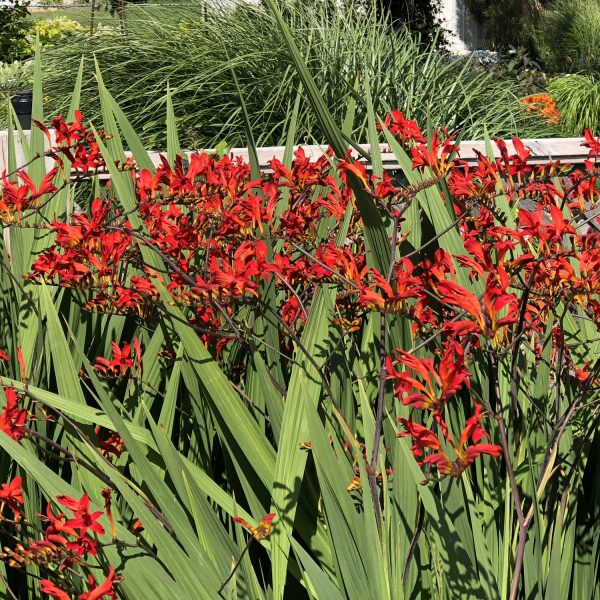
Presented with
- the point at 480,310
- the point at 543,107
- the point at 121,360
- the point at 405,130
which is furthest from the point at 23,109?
the point at 543,107

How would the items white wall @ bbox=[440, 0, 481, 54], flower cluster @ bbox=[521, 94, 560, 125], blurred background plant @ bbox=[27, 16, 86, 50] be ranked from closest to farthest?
1. flower cluster @ bbox=[521, 94, 560, 125]
2. blurred background plant @ bbox=[27, 16, 86, 50]
3. white wall @ bbox=[440, 0, 481, 54]

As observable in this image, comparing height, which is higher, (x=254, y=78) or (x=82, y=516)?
(x=254, y=78)

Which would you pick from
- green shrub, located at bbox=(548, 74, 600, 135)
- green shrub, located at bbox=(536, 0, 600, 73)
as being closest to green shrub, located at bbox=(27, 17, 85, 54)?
green shrub, located at bbox=(548, 74, 600, 135)

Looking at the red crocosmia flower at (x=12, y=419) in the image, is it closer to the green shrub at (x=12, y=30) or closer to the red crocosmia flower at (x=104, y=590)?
the red crocosmia flower at (x=104, y=590)

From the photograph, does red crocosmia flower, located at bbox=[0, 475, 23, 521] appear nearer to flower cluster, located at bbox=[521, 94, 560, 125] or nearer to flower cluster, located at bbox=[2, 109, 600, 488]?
flower cluster, located at bbox=[2, 109, 600, 488]

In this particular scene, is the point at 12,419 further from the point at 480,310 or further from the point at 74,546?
the point at 480,310

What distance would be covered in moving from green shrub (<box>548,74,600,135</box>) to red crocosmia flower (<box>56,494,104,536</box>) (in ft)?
20.2

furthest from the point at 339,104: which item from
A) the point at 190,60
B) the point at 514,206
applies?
the point at 514,206

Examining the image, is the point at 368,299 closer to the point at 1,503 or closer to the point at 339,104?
the point at 1,503

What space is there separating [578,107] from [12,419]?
6586mm

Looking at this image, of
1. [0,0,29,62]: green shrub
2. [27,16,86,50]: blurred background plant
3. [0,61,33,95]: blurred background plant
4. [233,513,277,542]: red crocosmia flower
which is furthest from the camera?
[0,0,29,62]: green shrub

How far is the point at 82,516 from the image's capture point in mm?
984

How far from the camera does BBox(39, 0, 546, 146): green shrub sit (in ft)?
15.2

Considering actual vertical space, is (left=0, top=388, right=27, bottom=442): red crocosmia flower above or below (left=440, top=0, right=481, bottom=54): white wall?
below
